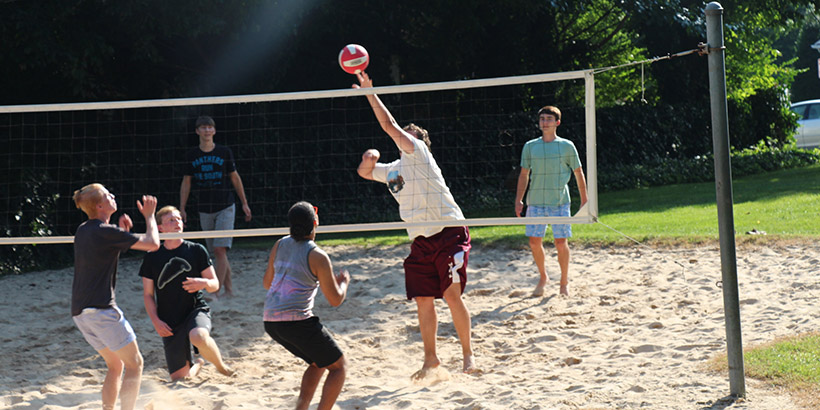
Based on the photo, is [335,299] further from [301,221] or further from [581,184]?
[581,184]

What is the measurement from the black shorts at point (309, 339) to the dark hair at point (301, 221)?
47cm

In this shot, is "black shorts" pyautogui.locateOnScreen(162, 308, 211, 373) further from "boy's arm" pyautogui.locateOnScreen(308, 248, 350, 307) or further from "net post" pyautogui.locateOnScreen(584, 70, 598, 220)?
"net post" pyautogui.locateOnScreen(584, 70, 598, 220)

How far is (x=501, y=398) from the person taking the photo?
516cm

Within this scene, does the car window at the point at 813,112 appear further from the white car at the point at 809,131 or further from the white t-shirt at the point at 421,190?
the white t-shirt at the point at 421,190

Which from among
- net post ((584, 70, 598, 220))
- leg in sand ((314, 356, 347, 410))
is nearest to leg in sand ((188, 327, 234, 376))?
leg in sand ((314, 356, 347, 410))

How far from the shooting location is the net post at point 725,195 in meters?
4.69

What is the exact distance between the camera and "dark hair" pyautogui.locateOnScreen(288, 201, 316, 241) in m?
4.64

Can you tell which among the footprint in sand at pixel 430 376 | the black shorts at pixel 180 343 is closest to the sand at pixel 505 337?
the footprint in sand at pixel 430 376

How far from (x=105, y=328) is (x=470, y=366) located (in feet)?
8.07

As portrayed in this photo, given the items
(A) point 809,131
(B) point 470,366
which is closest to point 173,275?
(B) point 470,366

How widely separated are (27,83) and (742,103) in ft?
56.1

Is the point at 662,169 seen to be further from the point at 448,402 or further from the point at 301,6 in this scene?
the point at 448,402

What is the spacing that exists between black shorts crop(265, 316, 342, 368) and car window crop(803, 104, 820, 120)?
22.1 meters

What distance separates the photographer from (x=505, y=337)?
6.77 metres
